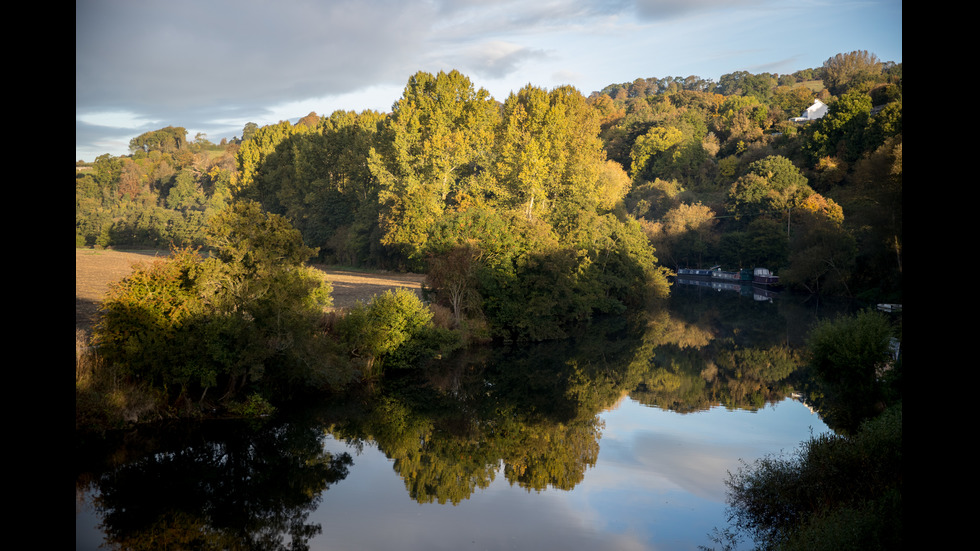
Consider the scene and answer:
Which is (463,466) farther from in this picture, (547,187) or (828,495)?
(547,187)

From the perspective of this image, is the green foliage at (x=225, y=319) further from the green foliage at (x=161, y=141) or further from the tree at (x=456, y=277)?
the green foliage at (x=161, y=141)

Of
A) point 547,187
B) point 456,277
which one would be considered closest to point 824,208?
point 547,187

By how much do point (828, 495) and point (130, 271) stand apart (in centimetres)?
3777

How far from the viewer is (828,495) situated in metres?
9.96

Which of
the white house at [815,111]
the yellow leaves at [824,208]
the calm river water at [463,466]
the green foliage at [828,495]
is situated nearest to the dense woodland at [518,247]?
the green foliage at [828,495]

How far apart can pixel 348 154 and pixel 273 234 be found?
4321cm

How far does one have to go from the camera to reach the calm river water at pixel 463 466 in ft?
35.4

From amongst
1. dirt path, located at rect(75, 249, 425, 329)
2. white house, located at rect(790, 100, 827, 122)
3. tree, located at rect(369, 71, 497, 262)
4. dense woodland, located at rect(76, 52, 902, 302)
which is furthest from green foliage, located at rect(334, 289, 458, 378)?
white house, located at rect(790, 100, 827, 122)

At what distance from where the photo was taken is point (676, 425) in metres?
17.9

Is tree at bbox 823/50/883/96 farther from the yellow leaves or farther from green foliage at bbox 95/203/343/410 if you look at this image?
green foliage at bbox 95/203/343/410

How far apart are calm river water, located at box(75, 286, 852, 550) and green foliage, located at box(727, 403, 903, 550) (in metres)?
0.65
